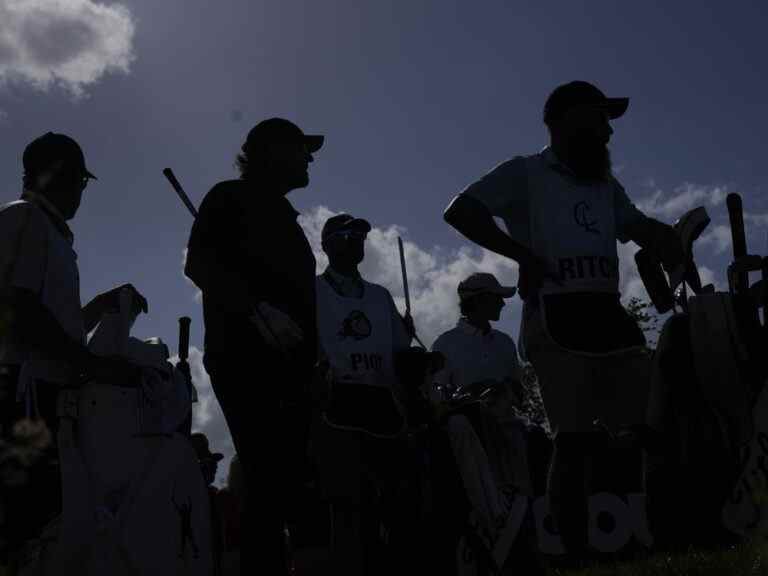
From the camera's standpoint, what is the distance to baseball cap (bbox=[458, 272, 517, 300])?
8.45 metres

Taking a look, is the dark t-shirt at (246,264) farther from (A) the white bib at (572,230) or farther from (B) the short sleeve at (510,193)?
(A) the white bib at (572,230)

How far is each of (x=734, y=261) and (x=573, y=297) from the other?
868 mm

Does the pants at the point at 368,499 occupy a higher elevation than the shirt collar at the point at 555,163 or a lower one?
lower

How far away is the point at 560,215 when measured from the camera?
14.1 ft

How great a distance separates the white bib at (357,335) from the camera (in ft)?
20.2

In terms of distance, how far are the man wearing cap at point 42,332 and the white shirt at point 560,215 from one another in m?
1.87

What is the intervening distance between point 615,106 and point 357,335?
2.52 m

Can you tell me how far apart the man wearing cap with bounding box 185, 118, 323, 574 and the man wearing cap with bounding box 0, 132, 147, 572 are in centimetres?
40

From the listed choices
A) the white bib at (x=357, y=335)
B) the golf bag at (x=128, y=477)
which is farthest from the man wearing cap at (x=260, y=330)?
the white bib at (x=357, y=335)

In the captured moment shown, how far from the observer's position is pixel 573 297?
4113mm

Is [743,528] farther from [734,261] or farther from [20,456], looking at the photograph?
[20,456]

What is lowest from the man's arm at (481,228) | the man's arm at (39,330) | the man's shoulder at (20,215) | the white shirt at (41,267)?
the man's arm at (39,330)

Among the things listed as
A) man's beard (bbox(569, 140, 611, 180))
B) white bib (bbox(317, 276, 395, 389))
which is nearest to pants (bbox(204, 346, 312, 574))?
man's beard (bbox(569, 140, 611, 180))

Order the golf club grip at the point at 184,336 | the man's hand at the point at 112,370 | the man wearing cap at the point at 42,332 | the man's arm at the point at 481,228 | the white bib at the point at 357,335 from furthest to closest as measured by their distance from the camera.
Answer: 1. the golf club grip at the point at 184,336
2. the white bib at the point at 357,335
3. the man's arm at the point at 481,228
4. the man's hand at the point at 112,370
5. the man wearing cap at the point at 42,332
